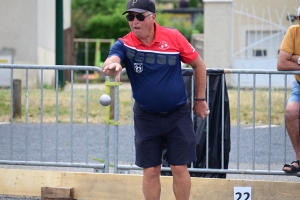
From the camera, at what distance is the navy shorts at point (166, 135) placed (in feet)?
17.5

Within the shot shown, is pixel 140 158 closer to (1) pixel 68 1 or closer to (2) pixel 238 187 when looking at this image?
(2) pixel 238 187

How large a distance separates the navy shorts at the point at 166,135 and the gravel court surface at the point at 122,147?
1.48 metres

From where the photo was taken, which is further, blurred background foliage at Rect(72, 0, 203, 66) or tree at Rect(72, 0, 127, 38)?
tree at Rect(72, 0, 127, 38)

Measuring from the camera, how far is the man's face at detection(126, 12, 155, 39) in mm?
5023

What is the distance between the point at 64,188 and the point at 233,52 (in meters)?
15.1

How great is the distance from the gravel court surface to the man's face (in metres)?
2.20

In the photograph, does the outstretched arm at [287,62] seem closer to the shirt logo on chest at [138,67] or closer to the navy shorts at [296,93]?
the navy shorts at [296,93]

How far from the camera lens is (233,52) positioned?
21.0m

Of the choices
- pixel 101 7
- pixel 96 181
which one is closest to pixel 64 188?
pixel 96 181

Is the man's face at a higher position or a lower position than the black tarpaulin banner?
higher

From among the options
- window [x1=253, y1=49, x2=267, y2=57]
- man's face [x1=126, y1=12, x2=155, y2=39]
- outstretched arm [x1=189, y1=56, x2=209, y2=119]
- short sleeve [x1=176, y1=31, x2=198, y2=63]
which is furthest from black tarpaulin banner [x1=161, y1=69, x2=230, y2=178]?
window [x1=253, y1=49, x2=267, y2=57]

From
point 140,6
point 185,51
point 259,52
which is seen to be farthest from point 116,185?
point 259,52

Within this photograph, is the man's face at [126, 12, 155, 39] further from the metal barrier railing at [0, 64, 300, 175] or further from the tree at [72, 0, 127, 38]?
the tree at [72, 0, 127, 38]

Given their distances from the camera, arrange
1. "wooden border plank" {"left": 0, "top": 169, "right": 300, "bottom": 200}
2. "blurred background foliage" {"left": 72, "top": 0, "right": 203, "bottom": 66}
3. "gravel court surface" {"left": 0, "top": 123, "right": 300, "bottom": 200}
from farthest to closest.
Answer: "blurred background foliage" {"left": 72, "top": 0, "right": 203, "bottom": 66} < "gravel court surface" {"left": 0, "top": 123, "right": 300, "bottom": 200} < "wooden border plank" {"left": 0, "top": 169, "right": 300, "bottom": 200}
